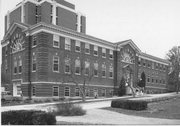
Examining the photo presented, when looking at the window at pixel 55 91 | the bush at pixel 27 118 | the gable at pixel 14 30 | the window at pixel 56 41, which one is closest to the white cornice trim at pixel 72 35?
the window at pixel 56 41

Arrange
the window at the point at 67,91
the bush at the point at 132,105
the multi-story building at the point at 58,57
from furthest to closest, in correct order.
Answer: the window at the point at 67,91 → the multi-story building at the point at 58,57 → the bush at the point at 132,105

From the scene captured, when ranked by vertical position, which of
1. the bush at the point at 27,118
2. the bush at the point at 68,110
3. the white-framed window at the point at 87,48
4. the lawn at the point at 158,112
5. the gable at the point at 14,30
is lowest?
the lawn at the point at 158,112

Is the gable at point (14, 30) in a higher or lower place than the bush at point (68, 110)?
higher

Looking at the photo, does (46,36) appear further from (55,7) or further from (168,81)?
(168,81)

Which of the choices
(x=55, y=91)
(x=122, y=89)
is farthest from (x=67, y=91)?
(x=122, y=89)

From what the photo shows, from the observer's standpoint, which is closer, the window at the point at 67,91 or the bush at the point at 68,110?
the bush at the point at 68,110

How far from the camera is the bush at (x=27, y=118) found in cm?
1308

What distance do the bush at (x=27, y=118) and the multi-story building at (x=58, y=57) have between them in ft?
66.3

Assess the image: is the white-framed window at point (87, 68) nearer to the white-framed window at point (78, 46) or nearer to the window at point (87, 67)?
the window at point (87, 67)

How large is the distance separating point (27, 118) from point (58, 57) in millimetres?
25294

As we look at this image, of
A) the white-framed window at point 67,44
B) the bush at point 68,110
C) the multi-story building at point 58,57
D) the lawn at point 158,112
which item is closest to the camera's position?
the bush at point 68,110

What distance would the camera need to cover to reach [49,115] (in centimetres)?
1326

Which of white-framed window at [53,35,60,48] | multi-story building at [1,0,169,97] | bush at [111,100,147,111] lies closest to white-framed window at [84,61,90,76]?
multi-story building at [1,0,169,97]

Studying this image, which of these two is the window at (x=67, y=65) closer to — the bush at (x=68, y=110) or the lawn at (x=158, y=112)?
the lawn at (x=158, y=112)
